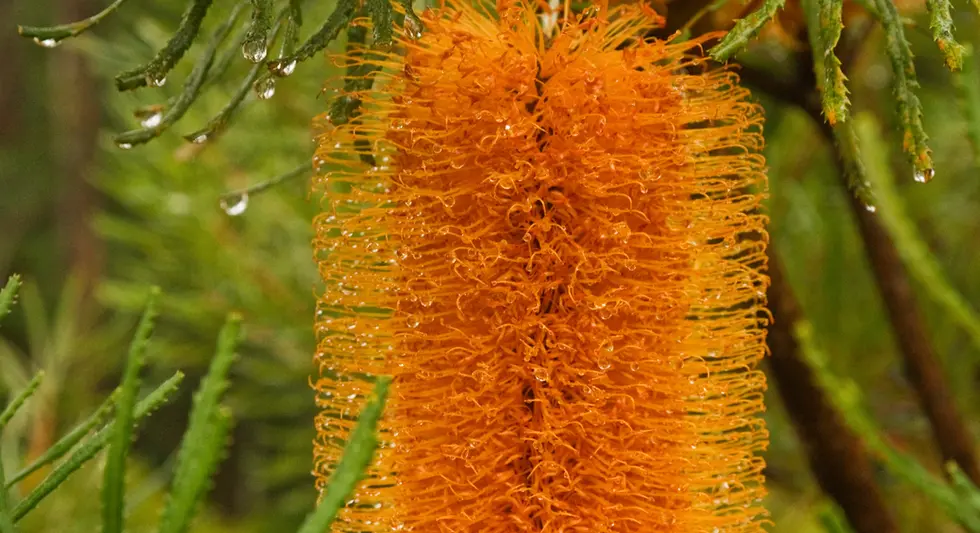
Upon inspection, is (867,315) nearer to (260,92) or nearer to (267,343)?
(267,343)

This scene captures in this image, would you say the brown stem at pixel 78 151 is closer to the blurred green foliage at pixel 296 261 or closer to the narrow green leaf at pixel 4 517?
the blurred green foliage at pixel 296 261

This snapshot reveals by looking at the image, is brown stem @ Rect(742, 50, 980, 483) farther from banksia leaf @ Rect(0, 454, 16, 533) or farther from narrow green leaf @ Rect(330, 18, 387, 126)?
banksia leaf @ Rect(0, 454, 16, 533)

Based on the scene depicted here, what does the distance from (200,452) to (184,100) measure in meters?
0.23

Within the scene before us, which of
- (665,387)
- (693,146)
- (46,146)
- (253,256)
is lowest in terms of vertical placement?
(665,387)

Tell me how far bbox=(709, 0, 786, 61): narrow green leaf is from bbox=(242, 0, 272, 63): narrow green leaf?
0.68 feet

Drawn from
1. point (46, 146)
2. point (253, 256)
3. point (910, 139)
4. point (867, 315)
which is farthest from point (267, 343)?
point (46, 146)

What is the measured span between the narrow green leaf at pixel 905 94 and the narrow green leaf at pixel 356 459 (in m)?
0.27

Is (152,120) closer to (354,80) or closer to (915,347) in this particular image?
(354,80)

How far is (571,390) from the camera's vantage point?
20.2 inches

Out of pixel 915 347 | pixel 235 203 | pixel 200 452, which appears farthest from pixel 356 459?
pixel 915 347

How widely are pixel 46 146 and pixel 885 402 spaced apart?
407 cm

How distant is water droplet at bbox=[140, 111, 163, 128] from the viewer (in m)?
0.49

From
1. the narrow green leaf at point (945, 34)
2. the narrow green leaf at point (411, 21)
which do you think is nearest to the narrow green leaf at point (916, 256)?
the narrow green leaf at point (945, 34)

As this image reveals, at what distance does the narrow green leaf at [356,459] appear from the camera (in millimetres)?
294
